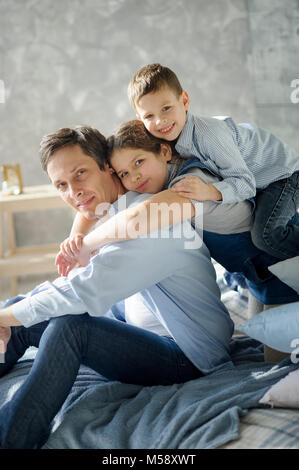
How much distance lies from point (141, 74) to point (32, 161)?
2.81m

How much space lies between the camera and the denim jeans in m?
1.34

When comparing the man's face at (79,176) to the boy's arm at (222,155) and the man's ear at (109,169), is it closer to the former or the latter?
the man's ear at (109,169)

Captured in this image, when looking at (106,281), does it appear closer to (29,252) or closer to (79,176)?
(79,176)

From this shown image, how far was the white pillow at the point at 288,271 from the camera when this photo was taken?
5.27 ft

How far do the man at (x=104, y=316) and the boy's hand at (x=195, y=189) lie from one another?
0.36 ft

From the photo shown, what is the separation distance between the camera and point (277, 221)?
1.69 meters

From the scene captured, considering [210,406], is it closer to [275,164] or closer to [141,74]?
[275,164]

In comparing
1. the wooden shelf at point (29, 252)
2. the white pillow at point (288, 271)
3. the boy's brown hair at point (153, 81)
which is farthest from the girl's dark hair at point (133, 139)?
the wooden shelf at point (29, 252)

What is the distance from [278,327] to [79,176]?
30.1 inches

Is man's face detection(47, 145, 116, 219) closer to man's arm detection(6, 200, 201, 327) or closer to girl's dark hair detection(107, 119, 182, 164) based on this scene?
girl's dark hair detection(107, 119, 182, 164)
